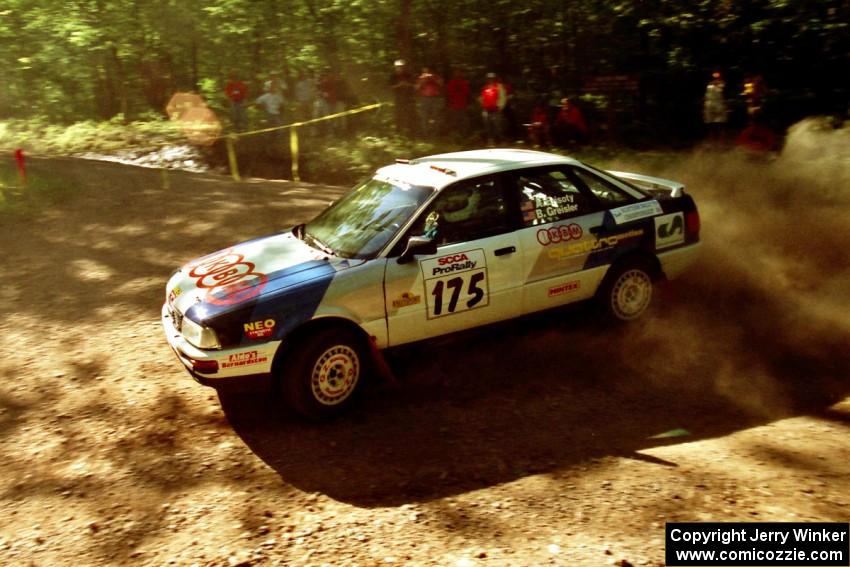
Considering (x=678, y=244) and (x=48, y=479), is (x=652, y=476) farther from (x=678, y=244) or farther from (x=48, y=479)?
(x=48, y=479)

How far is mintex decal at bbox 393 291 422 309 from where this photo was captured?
6043 mm

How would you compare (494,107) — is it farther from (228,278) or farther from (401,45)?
(228,278)

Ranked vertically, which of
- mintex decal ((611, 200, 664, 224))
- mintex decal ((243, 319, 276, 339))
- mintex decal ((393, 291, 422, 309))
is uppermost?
mintex decal ((611, 200, 664, 224))

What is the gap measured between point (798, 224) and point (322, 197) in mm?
7370

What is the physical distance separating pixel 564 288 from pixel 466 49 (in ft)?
52.0

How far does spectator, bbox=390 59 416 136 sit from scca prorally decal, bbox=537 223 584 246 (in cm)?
1263

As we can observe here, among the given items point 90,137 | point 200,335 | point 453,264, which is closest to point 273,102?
point 90,137

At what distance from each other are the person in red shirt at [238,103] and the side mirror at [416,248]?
1641cm

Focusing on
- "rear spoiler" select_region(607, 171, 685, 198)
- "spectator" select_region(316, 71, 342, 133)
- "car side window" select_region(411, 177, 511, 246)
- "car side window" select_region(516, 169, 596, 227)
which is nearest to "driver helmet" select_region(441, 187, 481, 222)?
"car side window" select_region(411, 177, 511, 246)

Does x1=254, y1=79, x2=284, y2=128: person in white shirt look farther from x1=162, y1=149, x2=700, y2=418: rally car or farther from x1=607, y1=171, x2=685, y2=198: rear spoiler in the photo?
x1=162, y1=149, x2=700, y2=418: rally car

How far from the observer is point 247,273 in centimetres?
602

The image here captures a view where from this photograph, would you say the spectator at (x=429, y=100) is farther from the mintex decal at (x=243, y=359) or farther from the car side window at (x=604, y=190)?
the mintex decal at (x=243, y=359)

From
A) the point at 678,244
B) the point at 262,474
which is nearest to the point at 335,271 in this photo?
the point at 262,474

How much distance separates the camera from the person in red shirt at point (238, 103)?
2102 cm
